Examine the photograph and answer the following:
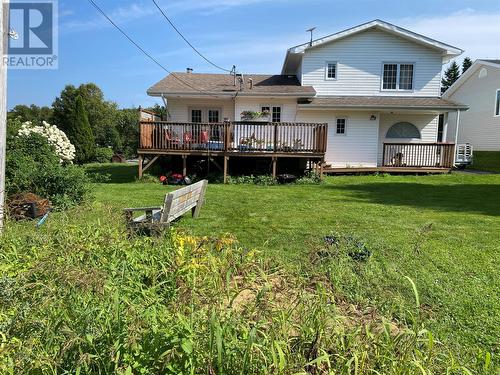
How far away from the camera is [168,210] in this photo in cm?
510

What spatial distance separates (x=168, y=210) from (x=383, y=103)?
14.1 m

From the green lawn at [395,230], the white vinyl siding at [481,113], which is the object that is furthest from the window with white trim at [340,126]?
the white vinyl siding at [481,113]

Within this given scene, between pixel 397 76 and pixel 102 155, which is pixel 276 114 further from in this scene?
pixel 102 155

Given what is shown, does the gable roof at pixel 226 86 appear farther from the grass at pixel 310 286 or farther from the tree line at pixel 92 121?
the grass at pixel 310 286

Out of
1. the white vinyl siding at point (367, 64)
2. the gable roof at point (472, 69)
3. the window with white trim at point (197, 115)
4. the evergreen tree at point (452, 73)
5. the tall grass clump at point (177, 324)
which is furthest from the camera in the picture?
the evergreen tree at point (452, 73)

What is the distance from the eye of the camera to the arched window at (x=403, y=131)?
1800 cm

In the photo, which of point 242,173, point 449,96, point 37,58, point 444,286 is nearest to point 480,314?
point 444,286

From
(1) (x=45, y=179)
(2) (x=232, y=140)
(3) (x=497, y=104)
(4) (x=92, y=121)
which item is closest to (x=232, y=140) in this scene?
(2) (x=232, y=140)

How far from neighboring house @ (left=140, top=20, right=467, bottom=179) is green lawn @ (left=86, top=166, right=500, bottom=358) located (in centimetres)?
426

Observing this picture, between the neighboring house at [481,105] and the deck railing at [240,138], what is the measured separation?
13105 mm

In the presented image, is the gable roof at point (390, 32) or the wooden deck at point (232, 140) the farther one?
the gable roof at point (390, 32)

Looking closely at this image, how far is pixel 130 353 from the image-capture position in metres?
1.87

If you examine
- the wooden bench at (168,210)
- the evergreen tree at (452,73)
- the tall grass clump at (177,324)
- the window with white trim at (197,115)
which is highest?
the evergreen tree at (452,73)

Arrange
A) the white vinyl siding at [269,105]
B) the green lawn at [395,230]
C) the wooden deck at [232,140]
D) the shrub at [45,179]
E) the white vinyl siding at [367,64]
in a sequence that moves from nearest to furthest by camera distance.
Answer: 1. the green lawn at [395,230]
2. the shrub at [45,179]
3. the wooden deck at [232,140]
4. the white vinyl siding at [269,105]
5. the white vinyl siding at [367,64]
